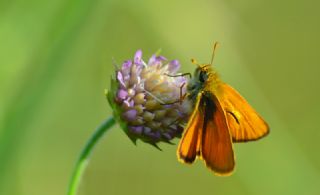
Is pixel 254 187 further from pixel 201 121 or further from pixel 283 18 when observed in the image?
pixel 283 18

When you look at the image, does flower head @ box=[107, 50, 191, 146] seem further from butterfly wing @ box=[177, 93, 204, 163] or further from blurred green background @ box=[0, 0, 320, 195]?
blurred green background @ box=[0, 0, 320, 195]

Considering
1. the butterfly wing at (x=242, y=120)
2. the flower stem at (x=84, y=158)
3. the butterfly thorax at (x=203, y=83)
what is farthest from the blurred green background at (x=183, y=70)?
the butterfly wing at (x=242, y=120)

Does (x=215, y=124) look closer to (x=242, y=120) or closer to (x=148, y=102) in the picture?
(x=242, y=120)

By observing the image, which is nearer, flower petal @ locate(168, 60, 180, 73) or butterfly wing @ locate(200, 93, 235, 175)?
butterfly wing @ locate(200, 93, 235, 175)

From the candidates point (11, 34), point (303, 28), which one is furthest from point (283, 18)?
point (11, 34)

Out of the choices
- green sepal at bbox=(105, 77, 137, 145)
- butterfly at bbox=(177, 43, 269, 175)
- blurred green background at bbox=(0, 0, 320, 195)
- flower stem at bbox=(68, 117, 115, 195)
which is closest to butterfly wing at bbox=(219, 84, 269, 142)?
butterfly at bbox=(177, 43, 269, 175)

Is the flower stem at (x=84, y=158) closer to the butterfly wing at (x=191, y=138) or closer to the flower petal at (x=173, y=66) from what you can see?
the butterfly wing at (x=191, y=138)
